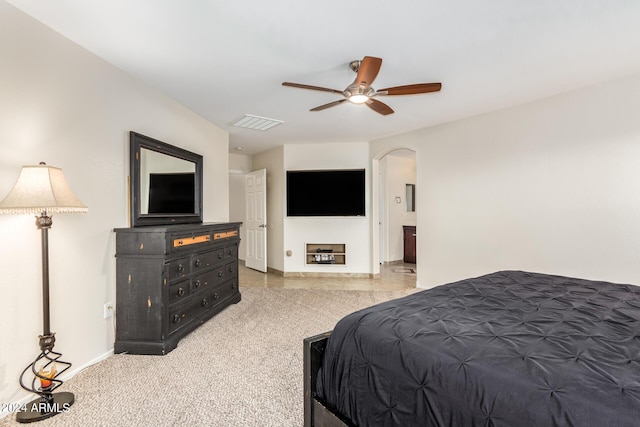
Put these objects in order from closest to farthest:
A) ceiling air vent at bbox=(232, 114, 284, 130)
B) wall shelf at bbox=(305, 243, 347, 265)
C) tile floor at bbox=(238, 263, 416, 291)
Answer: ceiling air vent at bbox=(232, 114, 284, 130) < tile floor at bbox=(238, 263, 416, 291) < wall shelf at bbox=(305, 243, 347, 265)

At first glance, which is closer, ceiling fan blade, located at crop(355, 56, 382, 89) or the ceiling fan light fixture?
ceiling fan blade, located at crop(355, 56, 382, 89)

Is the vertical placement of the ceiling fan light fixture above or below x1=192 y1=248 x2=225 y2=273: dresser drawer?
above

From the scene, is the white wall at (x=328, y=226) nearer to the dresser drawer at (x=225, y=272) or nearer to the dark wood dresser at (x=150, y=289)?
the dresser drawer at (x=225, y=272)

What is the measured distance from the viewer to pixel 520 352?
1.08 meters

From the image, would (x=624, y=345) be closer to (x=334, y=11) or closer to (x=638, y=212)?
(x=334, y=11)

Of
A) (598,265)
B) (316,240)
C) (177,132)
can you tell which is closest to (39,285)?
(177,132)

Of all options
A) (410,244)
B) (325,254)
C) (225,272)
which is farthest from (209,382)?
(410,244)

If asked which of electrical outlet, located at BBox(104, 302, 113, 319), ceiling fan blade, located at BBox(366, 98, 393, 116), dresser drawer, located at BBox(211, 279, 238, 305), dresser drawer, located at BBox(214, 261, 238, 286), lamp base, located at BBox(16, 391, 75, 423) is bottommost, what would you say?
lamp base, located at BBox(16, 391, 75, 423)

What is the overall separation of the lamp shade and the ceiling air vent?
254cm

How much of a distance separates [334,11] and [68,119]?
81.5 inches

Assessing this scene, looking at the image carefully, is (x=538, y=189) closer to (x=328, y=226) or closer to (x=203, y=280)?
(x=328, y=226)

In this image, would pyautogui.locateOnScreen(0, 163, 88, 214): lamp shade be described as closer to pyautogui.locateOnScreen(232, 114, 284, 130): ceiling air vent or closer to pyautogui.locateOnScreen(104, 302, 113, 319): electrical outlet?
pyautogui.locateOnScreen(104, 302, 113, 319): electrical outlet

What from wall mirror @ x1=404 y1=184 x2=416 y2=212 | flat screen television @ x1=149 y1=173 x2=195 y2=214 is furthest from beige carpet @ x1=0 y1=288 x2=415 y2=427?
wall mirror @ x1=404 y1=184 x2=416 y2=212

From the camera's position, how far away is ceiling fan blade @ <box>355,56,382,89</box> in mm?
2176
